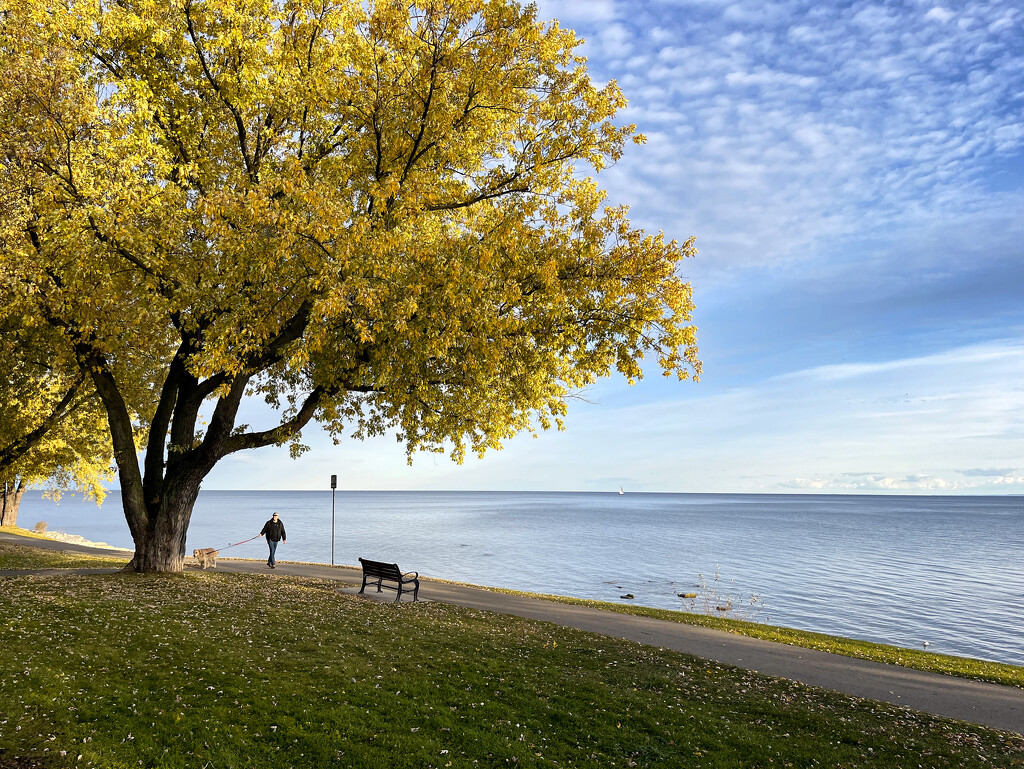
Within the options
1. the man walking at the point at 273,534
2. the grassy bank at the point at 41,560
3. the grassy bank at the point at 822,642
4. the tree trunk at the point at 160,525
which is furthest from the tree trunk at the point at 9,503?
the tree trunk at the point at 160,525

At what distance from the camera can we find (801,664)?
13.0 m

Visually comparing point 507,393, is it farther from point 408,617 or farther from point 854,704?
point 854,704

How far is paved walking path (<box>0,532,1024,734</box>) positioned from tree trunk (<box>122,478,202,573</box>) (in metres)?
6.08

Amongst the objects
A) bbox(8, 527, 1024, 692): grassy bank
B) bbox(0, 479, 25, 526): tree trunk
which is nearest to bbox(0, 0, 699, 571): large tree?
bbox(8, 527, 1024, 692): grassy bank

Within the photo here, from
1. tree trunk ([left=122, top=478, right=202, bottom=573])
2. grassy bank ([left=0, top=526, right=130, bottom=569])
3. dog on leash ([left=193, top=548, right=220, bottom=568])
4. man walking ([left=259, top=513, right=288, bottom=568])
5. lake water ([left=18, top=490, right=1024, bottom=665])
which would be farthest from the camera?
lake water ([left=18, top=490, right=1024, bottom=665])

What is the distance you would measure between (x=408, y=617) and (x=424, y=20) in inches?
511

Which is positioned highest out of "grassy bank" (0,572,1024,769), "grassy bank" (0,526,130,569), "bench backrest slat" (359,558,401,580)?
"bench backrest slat" (359,558,401,580)

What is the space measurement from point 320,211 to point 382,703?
8.32 metres

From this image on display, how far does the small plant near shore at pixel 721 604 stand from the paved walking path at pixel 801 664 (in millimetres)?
8794

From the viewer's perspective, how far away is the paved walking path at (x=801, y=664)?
10.6 meters

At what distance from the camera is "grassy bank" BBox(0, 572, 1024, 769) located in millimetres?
6879

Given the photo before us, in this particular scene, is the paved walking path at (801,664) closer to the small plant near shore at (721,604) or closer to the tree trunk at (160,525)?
the tree trunk at (160,525)

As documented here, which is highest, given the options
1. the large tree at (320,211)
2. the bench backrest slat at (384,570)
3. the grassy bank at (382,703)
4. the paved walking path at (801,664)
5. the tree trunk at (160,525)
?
the large tree at (320,211)

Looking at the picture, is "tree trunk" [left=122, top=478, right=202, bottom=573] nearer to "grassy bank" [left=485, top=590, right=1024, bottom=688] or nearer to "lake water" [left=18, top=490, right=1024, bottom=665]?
"grassy bank" [left=485, top=590, right=1024, bottom=688]
